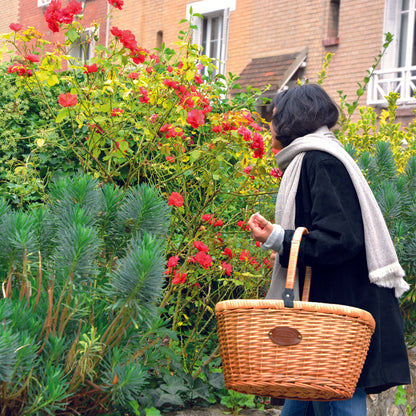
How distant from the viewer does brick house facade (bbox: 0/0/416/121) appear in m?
11.5

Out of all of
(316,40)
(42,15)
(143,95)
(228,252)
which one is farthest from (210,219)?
(42,15)

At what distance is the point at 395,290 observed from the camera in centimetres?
242

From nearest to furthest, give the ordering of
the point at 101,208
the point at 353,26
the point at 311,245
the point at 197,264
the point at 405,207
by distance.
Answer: the point at 311,245
the point at 101,208
the point at 197,264
the point at 405,207
the point at 353,26

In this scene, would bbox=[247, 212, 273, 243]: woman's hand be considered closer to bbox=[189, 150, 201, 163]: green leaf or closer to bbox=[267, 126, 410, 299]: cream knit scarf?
bbox=[267, 126, 410, 299]: cream knit scarf

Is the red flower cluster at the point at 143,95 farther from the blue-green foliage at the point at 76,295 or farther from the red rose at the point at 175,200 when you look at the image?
the blue-green foliage at the point at 76,295

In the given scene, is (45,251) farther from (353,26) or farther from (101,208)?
(353,26)

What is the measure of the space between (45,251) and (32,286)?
13 centimetres

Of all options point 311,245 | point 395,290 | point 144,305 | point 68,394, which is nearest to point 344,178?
point 311,245

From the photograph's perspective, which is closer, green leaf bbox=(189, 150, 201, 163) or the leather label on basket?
the leather label on basket

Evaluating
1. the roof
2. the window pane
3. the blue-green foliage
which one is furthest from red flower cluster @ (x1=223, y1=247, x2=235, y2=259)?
the window pane

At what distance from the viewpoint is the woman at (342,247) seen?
2.24m

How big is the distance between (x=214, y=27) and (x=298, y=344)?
45.9 feet

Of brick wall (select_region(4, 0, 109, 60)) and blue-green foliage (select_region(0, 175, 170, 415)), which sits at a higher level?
brick wall (select_region(4, 0, 109, 60))

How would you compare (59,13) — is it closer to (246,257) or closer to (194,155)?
(194,155)
